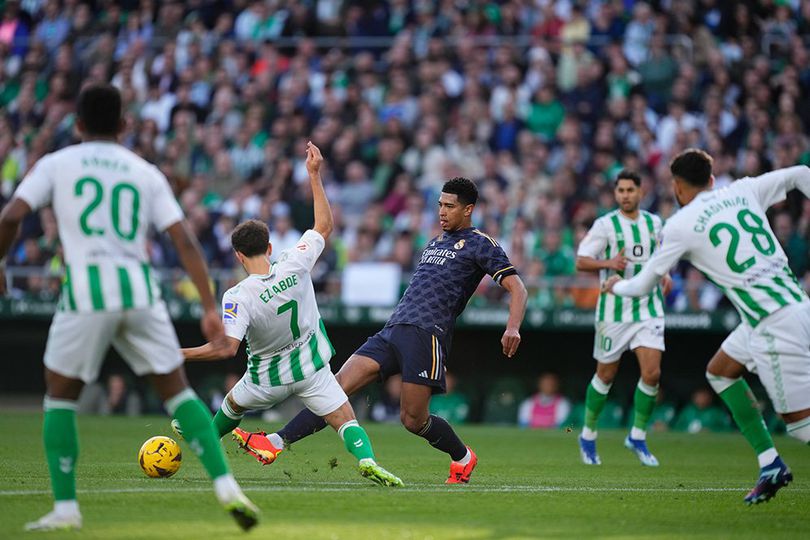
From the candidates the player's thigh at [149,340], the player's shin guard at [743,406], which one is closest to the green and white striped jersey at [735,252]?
the player's shin guard at [743,406]

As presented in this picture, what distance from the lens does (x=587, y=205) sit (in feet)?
58.9

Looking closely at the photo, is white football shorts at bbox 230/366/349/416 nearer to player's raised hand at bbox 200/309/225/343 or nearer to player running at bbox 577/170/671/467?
player's raised hand at bbox 200/309/225/343

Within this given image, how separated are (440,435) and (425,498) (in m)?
1.07

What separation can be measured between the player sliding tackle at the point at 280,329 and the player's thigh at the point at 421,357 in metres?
0.48

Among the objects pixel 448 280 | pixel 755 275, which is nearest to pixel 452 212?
pixel 448 280

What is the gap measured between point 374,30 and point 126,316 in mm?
17020

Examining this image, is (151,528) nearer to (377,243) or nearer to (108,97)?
(108,97)

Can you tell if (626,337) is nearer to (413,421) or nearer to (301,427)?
(413,421)

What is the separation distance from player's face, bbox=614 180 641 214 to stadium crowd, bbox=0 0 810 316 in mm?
5340

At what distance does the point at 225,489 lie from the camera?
6.05m

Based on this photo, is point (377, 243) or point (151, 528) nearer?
point (151, 528)

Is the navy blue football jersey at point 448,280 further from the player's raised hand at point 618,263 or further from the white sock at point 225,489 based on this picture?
the white sock at point 225,489

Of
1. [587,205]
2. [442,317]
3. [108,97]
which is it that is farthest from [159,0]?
[108,97]

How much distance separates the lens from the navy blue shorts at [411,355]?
867cm
